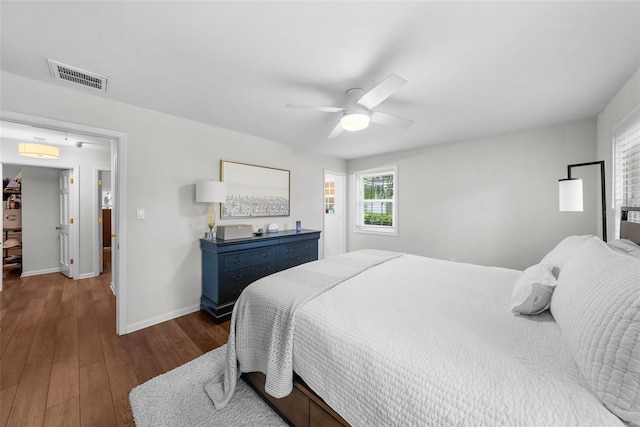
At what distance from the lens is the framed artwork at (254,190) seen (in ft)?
10.7

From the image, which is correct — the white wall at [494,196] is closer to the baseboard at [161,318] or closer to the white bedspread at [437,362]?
the white bedspread at [437,362]

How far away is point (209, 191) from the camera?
279 cm

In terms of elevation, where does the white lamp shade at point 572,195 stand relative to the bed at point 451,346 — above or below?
above

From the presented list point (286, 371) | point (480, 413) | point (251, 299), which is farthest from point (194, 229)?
point (480, 413)

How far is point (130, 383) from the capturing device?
5.75 feet

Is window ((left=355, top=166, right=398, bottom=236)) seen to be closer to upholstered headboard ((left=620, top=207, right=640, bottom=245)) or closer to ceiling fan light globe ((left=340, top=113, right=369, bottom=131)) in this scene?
ceiling fan light globe ((left=340, top=113, right=369, bottom=131))

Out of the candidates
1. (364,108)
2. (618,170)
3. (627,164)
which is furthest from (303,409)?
(618,170)

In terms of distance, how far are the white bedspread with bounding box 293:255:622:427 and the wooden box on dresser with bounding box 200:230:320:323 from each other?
1.65 meters

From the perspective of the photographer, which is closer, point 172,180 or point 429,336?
point 429,336

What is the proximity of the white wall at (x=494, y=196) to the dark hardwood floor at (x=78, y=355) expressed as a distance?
340 cm

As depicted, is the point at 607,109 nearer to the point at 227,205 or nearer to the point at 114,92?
the point at 227,205

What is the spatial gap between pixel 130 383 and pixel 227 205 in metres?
2.03

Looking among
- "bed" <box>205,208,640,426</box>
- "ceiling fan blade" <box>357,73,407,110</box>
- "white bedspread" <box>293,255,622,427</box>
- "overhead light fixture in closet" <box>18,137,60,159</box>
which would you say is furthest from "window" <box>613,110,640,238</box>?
"overhead light fixture in closet" <box>18,137,60,159</box>

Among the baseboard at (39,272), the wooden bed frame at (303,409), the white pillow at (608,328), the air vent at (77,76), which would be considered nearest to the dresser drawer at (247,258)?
the wooden bed frame at (303,409)
